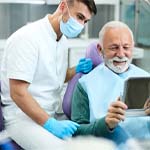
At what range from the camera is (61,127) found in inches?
64.7

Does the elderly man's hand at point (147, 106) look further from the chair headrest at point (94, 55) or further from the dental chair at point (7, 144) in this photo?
the dental chair at point (7, 144)

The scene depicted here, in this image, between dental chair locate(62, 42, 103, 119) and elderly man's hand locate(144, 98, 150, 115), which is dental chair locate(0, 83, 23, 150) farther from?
elderly man's hand locate(144, 98, 150, 115)

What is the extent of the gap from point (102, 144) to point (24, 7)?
10.4 ft

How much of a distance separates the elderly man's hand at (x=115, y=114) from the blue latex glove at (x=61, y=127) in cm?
25

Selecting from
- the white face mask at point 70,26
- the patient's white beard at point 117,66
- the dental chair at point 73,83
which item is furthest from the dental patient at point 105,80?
the white face mask at point 70,26

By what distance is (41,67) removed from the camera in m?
1.80

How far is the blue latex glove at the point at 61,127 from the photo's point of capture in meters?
1.59

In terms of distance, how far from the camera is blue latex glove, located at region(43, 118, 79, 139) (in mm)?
1590

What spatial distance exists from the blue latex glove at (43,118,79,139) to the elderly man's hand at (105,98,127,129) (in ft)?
0.82

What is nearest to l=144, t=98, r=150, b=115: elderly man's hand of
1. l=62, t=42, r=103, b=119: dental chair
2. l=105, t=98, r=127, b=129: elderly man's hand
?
l=105, t=98, r=127, b=129: elderly man's hand

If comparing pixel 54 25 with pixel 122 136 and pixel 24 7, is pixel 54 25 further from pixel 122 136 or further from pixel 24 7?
pixel 24 7

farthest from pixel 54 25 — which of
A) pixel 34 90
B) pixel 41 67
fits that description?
pixel 34 90

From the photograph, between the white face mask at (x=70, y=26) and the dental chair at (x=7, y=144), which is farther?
the white face mask at (x=70, y=26)

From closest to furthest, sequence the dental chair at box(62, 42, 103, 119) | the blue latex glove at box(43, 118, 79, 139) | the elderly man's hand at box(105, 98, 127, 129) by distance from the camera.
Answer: the elderly man's hand at box(105, 98, 127, 129)
the blue latex glove at box(43, 118, 79, 139)
the dental chair at box(62, 42, 103, 119)
